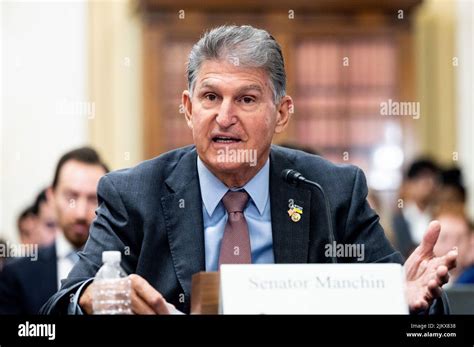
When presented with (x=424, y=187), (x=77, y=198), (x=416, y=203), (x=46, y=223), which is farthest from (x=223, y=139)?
(x=424, y=187)

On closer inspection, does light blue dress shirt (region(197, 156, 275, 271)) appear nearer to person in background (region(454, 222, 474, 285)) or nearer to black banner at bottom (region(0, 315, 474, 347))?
black banner at bottom (region(0, 315, 474, 347))

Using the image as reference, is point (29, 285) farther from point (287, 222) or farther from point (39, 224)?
point (287, 222)

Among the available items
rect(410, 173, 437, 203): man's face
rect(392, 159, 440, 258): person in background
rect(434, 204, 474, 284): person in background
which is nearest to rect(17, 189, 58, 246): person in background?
rect(434, 204, 474, 284): person in background

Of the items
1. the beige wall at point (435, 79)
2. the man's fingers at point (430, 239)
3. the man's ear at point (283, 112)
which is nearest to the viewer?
the man's fingers at point (430, 239)

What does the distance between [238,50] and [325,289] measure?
Answer: 621mm

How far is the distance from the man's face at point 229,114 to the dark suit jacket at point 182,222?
0.10 metres

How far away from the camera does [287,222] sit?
8.11 ft

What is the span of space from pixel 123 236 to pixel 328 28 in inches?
215

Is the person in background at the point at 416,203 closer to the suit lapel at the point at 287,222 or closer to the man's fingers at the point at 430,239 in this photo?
the suit lapel at the point at 287,222

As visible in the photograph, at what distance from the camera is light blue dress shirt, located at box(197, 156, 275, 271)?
2422 millimetres

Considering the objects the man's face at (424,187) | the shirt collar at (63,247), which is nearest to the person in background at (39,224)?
the shirt collar at (63,247)

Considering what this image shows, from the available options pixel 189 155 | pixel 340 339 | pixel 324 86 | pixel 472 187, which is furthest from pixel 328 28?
pixel 340 339

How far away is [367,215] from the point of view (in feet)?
8.43

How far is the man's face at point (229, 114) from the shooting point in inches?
95.5
